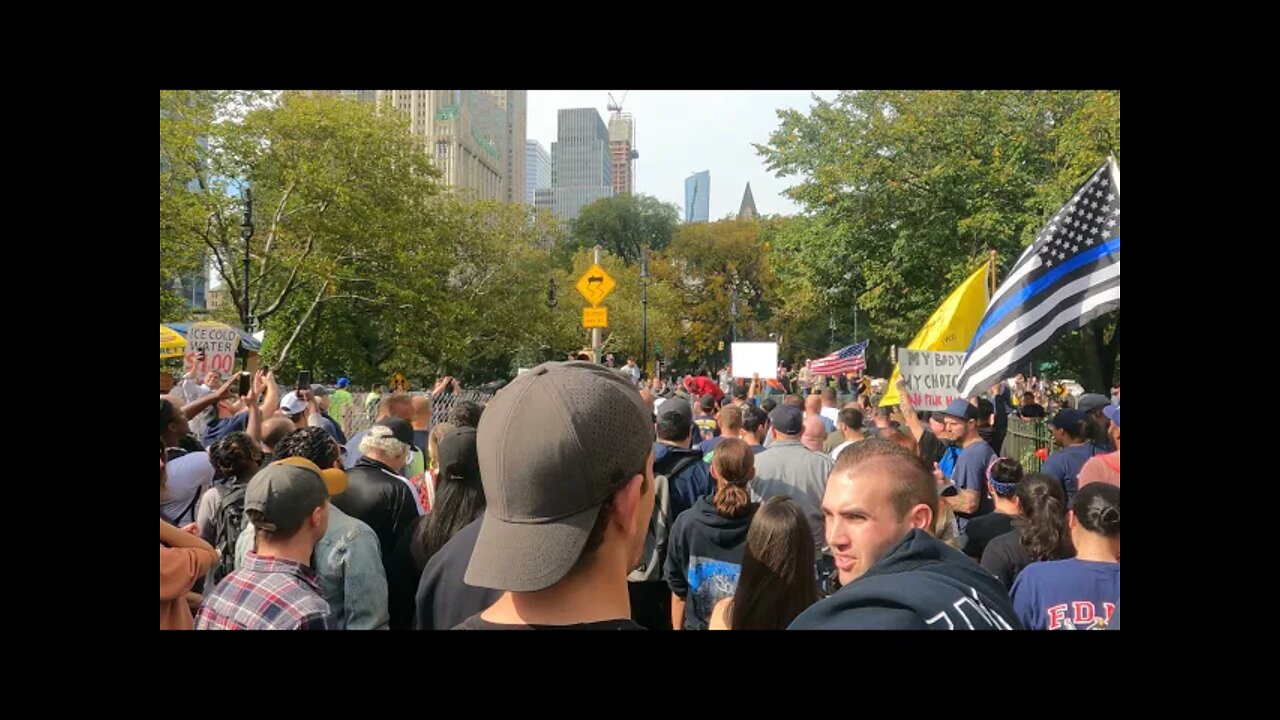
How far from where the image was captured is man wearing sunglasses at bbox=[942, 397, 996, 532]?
6.39 metres

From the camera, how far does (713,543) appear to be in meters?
4.70

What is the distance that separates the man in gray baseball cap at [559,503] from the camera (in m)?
1.72

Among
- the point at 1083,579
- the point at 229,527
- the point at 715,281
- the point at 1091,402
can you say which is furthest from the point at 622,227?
the point at 1083,579

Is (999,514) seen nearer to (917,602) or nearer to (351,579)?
(351,579)

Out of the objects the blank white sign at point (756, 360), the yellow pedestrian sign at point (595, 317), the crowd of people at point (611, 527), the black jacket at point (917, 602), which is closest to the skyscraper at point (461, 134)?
the blank white sign at point (756, 360)

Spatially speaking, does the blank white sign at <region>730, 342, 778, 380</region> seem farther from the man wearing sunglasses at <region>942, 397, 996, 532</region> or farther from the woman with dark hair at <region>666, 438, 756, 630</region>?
the woman with dark hair at <region>666, 438, 756, 630</region>

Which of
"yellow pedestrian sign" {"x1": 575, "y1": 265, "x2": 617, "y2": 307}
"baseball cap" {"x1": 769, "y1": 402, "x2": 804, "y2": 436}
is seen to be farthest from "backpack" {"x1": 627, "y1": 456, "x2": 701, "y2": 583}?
"yellow pedestrian sign" {"x1": 575, "y1": 265, "x2": 617, "y2": 307}

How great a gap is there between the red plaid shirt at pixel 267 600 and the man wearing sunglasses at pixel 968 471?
388cm

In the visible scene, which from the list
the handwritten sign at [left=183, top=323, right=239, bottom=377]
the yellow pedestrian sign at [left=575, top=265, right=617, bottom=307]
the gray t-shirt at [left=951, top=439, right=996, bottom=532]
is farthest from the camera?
the yellow pedestrian sign at [left=575, top=265, right=617, bottom=307]

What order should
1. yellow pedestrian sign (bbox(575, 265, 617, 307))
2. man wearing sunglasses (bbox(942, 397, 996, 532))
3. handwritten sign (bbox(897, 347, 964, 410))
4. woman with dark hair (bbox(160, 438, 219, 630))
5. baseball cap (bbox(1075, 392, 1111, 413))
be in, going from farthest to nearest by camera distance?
1. yellow pedestrian sign (bbox(575, 265, 617, 307))
2. handwritten sign (bbox(897, 347, 964, 410))
3. baseball cap (bbox(1075, 392, 1111, 413))
4. man wearing sunglasses (bbox(942, 397, 996, 532))
5. woman with dark hair (bbox(160, 438, 219, 630))

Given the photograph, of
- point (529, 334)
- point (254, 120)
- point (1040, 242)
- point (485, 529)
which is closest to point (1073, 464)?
point (1040, 242)

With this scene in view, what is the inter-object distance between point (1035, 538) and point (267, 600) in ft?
11.4

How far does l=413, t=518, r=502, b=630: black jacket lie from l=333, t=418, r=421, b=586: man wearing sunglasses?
134 cm

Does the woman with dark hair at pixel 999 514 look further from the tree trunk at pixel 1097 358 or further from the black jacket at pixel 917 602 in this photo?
the tree trunk at pixel 1097 358
